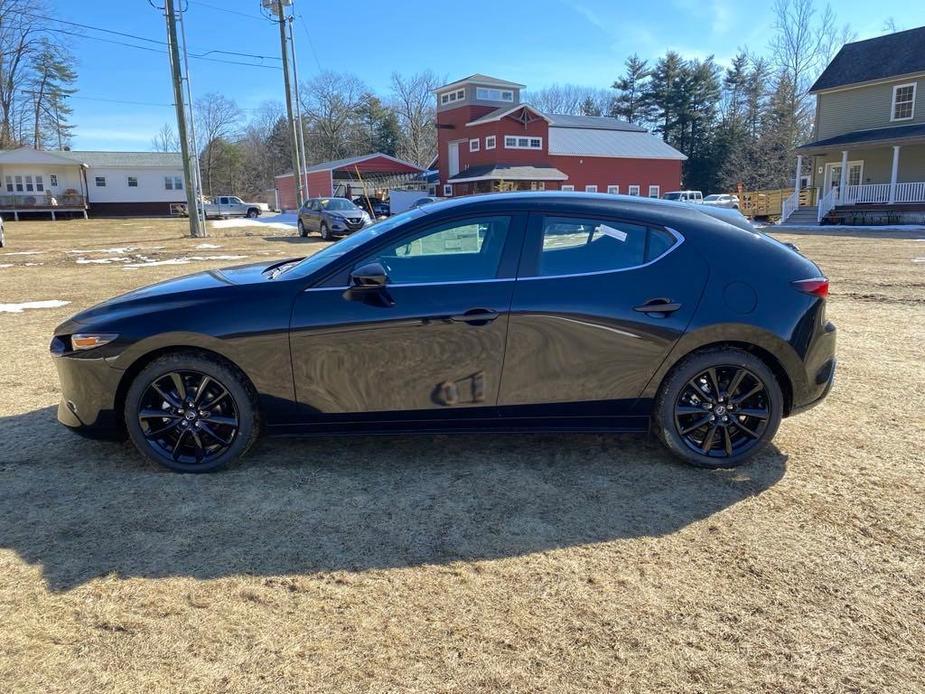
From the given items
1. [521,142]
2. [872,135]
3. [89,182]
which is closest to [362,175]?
[521,142]

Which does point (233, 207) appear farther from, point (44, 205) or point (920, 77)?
point (920, 77)

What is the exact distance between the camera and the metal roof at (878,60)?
101ft

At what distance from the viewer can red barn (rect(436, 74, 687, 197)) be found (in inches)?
1639

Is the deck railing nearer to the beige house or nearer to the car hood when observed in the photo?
the beige house

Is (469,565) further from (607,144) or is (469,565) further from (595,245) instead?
(607,144)

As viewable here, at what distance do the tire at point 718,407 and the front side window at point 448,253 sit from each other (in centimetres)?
128

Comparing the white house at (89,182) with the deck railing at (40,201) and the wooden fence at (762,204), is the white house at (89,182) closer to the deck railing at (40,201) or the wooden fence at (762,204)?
the deck railing at (40,201)

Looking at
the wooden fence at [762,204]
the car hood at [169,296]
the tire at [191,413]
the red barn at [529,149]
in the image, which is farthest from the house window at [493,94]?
the tire at [191,413]

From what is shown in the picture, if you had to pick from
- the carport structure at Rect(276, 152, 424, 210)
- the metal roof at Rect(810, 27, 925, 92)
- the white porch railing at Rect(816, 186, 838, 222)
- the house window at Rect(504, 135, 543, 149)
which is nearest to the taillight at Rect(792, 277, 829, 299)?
the white porch railing at Rect(816, 186, 838, 222)

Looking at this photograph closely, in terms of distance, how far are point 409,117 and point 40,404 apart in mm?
76248

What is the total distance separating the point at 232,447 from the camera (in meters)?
3.74

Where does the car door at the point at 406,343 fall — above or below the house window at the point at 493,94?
below

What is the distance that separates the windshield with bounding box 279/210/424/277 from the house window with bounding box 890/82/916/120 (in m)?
36.0

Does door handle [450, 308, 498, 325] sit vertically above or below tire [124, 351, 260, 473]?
above
